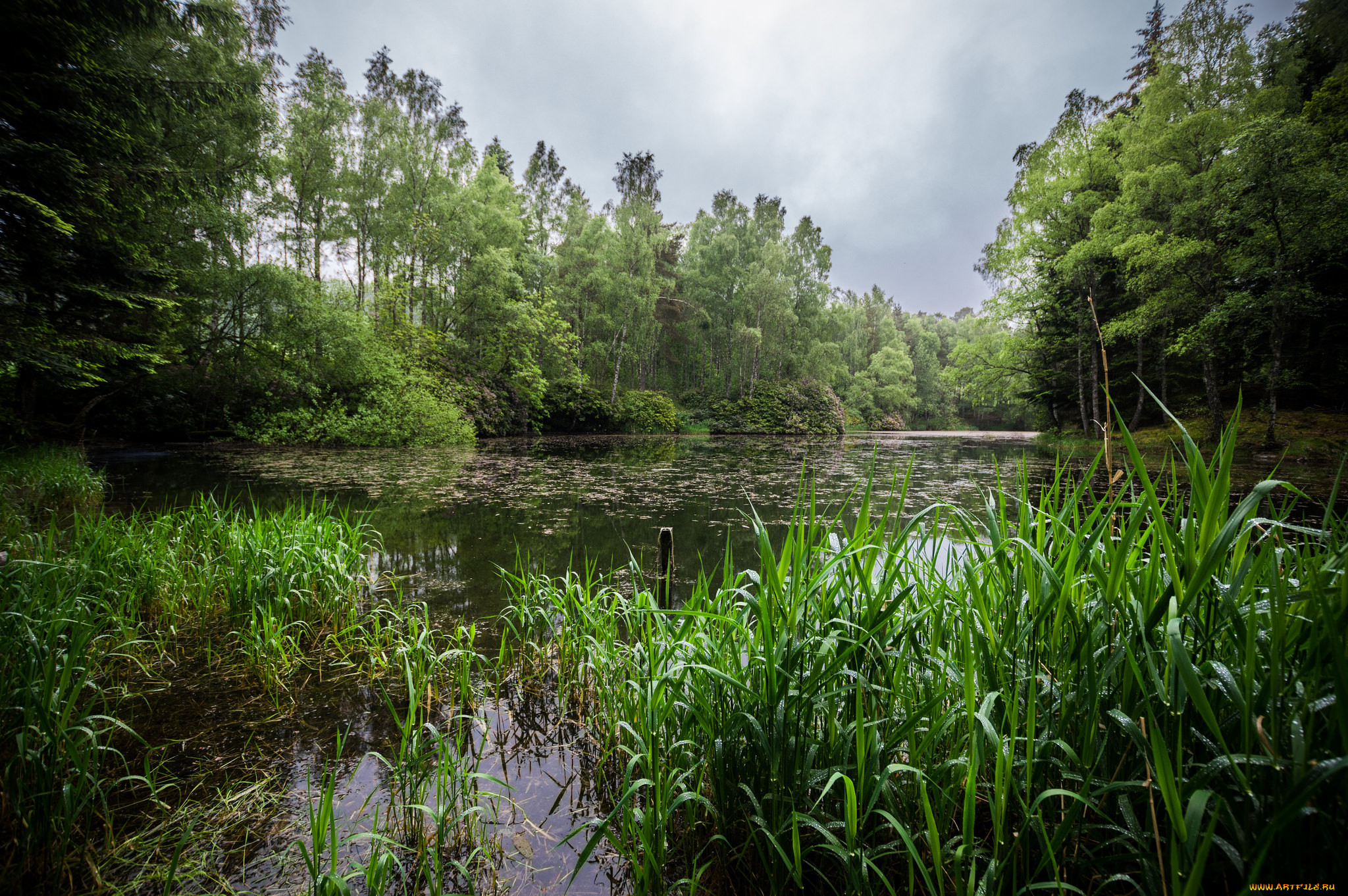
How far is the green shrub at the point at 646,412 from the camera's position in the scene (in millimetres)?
26906

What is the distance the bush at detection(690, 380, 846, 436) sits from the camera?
29.9 m

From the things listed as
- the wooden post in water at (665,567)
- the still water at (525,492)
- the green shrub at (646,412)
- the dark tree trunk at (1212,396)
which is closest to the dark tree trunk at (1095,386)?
the still water at (525,492)

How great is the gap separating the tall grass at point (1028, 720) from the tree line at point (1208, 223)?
327 inches

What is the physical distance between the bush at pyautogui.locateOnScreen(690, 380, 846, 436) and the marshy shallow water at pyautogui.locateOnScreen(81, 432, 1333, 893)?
14.6 metres

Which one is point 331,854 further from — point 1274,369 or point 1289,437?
point 1289,437

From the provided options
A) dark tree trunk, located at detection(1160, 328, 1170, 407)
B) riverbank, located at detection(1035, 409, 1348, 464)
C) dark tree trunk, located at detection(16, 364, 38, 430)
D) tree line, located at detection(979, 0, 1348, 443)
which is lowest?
riverbank, located at detection(1035, 409, 1348, 464)

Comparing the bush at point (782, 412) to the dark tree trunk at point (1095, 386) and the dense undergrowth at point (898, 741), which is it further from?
the dense undergrowth at point (898, 741)

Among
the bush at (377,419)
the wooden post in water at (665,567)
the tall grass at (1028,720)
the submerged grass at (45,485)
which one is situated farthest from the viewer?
the bush at (377,419)

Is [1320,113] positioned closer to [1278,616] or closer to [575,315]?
[1278,616]

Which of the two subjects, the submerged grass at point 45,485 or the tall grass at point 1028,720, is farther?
the submerged grass at point 45,485

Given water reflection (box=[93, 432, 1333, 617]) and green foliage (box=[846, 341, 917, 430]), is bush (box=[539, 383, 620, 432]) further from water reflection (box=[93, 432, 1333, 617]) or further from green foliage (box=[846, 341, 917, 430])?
green foliage (box=[846, 341, 917, 430])

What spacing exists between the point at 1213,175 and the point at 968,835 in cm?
1721

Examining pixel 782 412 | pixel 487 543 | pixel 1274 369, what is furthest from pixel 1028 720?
pixel 782 412

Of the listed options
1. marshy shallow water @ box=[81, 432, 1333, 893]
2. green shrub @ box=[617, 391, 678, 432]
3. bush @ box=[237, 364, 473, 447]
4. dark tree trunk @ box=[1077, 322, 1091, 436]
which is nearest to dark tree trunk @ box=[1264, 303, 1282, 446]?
marshy shallow water @ box=[81, 432, 1333, 893]
